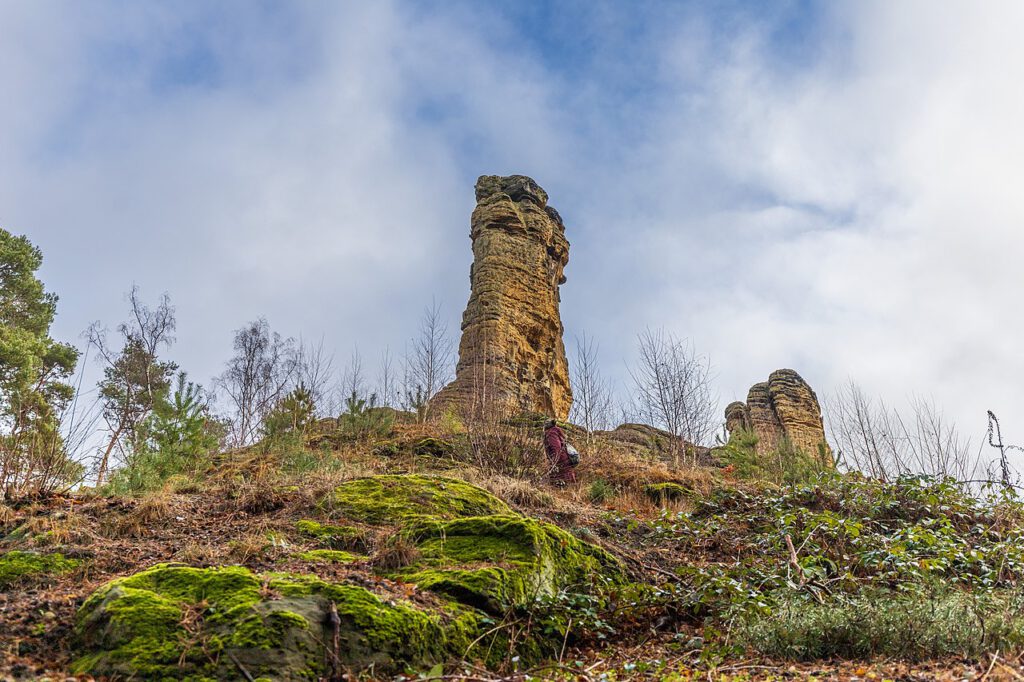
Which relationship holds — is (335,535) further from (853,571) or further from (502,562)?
(853,571)

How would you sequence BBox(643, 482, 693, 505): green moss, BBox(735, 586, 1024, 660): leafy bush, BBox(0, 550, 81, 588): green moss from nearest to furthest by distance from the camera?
BBox(735, 586, 1024, 660): leafy bush, BBox(0, 550, 81, 588): green moss, BBox(643, 482, 693, 505): green moss

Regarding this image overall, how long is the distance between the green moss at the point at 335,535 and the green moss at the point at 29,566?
1634mm

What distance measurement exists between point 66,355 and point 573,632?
23.6 m

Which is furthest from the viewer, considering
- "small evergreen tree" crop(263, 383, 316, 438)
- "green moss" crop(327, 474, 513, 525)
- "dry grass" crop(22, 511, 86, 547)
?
"small evergreen tree" crop(263, 383, 316, 438)

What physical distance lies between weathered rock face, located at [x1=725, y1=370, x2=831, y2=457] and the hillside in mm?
17486

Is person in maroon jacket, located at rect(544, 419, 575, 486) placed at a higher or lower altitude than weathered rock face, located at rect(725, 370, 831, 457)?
lower

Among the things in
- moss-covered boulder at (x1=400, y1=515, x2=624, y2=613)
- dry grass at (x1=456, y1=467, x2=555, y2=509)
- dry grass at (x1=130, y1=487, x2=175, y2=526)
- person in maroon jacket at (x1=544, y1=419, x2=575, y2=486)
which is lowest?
moss-covered boulder at (x1=400, y1=515, x2=624, y2=613)

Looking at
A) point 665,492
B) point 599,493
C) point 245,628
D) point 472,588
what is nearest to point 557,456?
point 599,493

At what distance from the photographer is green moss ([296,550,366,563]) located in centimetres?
469

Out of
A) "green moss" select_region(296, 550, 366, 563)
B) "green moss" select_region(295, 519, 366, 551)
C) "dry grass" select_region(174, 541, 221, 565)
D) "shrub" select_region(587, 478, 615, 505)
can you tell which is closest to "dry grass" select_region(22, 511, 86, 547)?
"dry grass" select_region(174, 541, 221, 565)

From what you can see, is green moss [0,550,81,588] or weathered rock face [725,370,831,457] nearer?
green moss [0,550,81,588]

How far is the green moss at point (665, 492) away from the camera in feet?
31.6

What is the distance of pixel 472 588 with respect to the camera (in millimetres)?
4391

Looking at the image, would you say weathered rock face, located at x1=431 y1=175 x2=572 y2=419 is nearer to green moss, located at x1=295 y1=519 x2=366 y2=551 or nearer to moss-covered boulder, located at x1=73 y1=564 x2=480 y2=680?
green moss, located at x1=295 y1=519 x2=366 y2=551
